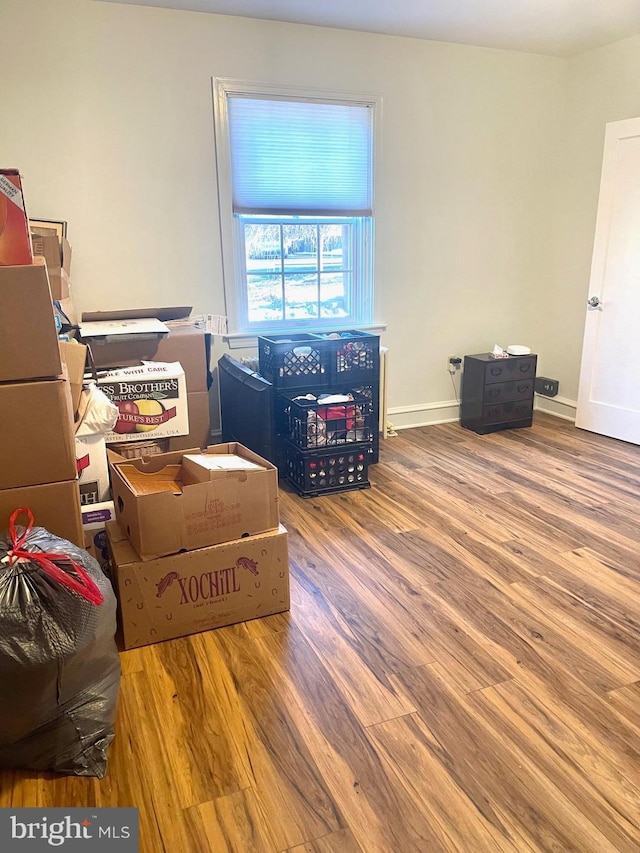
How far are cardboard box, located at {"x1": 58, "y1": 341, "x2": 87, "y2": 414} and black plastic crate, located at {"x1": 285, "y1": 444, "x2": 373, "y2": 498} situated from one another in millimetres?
1320

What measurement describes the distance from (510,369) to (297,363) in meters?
1.86

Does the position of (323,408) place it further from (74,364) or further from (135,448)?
(74,364)

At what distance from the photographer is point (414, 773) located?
1544 millimetres

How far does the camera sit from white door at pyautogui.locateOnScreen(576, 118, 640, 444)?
3.94 meters

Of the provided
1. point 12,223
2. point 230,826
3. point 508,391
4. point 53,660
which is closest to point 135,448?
point 12,223

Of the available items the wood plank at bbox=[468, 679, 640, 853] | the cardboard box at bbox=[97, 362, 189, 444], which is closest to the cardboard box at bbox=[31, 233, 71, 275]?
the cardboard box at bbox=[97, 362, 189, 444]

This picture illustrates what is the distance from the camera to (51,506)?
71.0 inches

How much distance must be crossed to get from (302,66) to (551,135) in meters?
2.01

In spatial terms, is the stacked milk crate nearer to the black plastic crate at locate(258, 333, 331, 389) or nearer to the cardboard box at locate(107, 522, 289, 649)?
the black plastic crate at locate(258, 333, 331, 389)

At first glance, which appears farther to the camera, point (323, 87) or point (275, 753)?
point (323, 87)

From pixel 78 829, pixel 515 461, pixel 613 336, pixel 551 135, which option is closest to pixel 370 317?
pixel 515 461

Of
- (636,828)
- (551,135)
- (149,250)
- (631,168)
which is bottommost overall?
(636,828)

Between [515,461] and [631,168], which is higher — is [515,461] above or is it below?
below

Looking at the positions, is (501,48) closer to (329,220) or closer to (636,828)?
(329,220)
